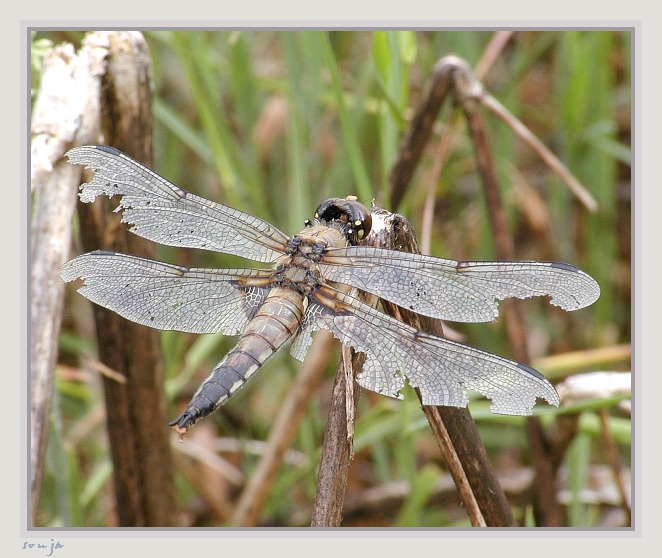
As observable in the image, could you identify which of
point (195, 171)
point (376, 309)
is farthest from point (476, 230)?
point (376, 309)

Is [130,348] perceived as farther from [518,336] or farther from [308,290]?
[518,336]

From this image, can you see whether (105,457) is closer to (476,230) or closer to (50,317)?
(50,317)

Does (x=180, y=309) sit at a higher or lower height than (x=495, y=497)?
higher

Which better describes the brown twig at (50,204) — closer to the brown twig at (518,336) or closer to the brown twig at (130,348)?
the brown twig at (130,348)

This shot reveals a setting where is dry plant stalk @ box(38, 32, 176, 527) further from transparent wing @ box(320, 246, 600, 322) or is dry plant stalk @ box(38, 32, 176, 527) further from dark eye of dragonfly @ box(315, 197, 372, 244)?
transparent wing @ box(320, 246, 600, 322)

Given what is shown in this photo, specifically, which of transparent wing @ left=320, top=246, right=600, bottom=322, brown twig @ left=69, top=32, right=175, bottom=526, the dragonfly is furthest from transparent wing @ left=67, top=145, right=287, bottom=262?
transparent wing @ left=320, top=246, right=600, bottom=322

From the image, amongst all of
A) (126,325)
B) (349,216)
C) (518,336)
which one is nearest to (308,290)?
(349,216)
